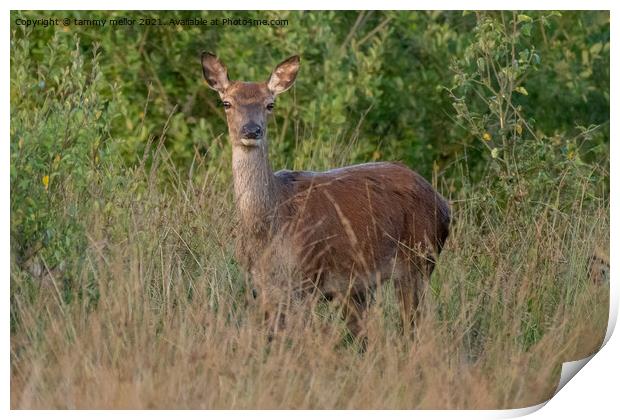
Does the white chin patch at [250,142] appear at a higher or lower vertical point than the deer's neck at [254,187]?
higher

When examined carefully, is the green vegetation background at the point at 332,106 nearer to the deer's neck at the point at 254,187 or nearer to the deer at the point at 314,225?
the deer at the point at 314,225

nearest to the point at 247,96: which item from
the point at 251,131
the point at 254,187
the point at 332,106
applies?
the point at 251,131

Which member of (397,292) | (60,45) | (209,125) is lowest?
(397,292)

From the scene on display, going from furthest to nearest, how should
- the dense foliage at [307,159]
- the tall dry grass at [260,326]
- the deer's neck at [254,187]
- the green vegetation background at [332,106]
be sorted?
1. the deer's neck at [254,187]
2. the green vegetation background at [332,106]
3. the dense foliage at [307,159]
4. the tall dry grass at [260,326]

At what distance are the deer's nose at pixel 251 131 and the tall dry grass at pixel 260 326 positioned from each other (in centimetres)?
62

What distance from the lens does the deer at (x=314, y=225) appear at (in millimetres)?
7777

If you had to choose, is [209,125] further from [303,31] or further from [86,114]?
[86,114]

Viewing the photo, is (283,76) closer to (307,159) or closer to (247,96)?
(247,96)

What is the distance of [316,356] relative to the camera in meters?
7.04

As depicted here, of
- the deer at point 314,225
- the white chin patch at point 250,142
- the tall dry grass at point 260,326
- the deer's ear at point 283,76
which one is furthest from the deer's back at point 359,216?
the deer's ear at point 283,76

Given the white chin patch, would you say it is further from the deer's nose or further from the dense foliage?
the dense foliage

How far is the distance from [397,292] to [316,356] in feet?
4.11
